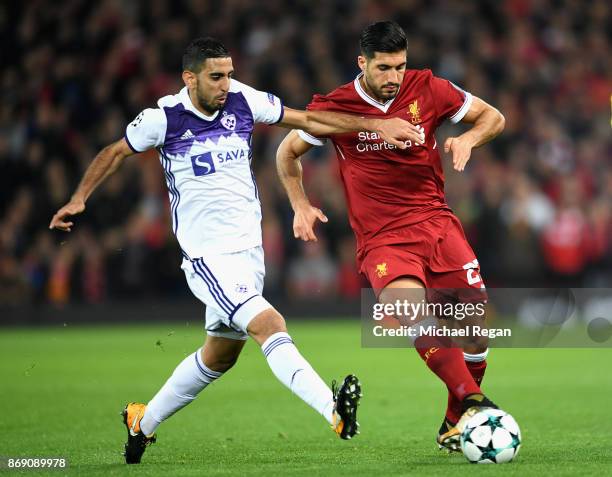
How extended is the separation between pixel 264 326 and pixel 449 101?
194cm

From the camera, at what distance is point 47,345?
15742 millimetres

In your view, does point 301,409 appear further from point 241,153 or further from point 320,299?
point 320,299

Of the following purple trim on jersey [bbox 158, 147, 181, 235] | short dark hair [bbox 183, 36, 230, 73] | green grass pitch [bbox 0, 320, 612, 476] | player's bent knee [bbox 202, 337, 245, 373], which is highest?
short dark hair [bbox 183, 36, 230, 73]

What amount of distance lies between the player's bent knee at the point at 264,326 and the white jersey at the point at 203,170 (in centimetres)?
49

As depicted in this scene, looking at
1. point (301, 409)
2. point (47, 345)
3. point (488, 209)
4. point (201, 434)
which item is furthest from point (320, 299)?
point (201, 434)

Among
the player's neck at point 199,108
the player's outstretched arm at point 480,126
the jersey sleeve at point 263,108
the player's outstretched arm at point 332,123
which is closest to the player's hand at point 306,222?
the player's outstretched arm at point 332,123

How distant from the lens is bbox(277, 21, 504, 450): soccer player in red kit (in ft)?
23.6

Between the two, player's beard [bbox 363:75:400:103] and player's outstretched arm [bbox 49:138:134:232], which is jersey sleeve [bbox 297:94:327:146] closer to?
player's beard [bbox 363:75:400:103]

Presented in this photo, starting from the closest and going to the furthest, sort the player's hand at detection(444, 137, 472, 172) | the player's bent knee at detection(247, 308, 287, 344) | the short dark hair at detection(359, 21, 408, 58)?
1. the player's bent knee at detection(247, 308, 287, 344)
2. the player's hand at detection(444, 137, 472, 172)
3. the short dark hair at detection(359, 21, 408, 58)

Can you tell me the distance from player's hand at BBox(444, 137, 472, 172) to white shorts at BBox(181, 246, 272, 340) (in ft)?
4.16

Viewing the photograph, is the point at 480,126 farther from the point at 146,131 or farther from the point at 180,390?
the point at 180,390

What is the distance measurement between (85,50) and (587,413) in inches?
501

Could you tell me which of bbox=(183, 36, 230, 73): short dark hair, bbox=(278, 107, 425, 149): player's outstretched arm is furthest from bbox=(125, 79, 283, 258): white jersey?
bbox=(278, 107, 425, 149): player's outstretched arm

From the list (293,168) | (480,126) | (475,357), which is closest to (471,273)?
(475,357)
